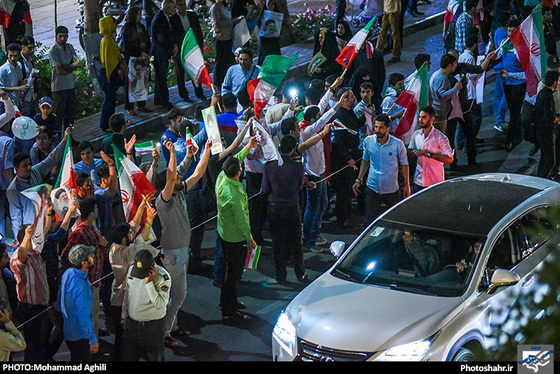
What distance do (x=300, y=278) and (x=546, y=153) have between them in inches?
186

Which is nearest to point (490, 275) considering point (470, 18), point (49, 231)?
point (49, 231)

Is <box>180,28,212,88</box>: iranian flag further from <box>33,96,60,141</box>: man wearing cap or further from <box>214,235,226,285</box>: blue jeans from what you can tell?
<box>214,235,226,285</box>: blue jeans

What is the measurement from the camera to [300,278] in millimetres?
10219

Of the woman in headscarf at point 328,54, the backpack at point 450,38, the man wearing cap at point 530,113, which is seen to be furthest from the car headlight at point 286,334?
the backpack at point 450,38

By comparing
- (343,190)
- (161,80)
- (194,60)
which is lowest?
(343,190)

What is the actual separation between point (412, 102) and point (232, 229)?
12.9 feet

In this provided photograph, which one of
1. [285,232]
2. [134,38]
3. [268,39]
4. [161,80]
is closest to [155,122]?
[161,80]

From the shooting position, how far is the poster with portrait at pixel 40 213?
8.27 m

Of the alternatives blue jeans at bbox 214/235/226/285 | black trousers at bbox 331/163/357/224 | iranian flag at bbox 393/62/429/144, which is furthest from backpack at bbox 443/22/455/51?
blue jeans at bbox 214/235/226/285

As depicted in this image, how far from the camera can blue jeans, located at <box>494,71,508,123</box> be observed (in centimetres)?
1504

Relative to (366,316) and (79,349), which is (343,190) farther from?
(79,349)

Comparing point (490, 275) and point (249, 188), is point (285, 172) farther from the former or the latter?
point (490, 275)

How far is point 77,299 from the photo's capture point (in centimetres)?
746

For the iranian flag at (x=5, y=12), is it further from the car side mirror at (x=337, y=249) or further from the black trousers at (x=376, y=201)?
the car side mirror at (x=337, y=249)
